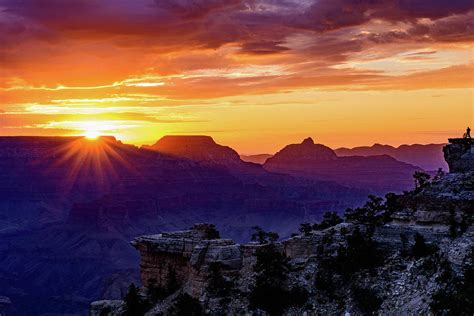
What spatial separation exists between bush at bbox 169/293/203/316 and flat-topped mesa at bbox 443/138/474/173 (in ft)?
62.7

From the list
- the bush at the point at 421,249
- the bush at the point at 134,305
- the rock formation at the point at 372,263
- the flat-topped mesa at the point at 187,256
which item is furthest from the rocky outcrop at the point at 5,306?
the bush at the point at 421,249

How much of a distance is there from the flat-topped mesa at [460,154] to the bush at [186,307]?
19.1 metres

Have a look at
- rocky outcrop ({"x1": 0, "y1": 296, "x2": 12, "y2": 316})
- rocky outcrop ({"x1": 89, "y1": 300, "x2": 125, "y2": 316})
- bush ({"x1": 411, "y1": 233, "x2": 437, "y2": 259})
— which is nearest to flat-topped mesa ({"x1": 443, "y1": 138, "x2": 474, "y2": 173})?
bush ({"x1": 411, "y1": 233, "x2": 437, "y2": 259})

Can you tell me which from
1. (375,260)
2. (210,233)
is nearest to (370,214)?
(375,260)

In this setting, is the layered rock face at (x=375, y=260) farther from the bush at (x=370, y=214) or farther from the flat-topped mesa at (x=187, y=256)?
the bush at (x=370, y=214)

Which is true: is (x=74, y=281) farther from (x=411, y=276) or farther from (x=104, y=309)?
(x=411, y=276)

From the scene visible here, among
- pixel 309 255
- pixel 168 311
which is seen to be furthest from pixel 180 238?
pixel 309 255

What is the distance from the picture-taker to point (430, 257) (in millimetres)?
37969

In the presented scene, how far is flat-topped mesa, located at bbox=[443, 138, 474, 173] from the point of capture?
46812 mm

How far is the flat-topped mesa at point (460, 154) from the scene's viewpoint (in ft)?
154

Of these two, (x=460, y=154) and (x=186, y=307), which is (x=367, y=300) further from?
(x=460, y=154)

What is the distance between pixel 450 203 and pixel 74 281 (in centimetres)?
16621

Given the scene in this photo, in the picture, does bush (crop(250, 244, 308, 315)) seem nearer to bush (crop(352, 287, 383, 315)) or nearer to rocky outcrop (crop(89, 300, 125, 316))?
bush (crop(352, 287, 383, 315))

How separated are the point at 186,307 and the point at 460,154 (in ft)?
70.0
